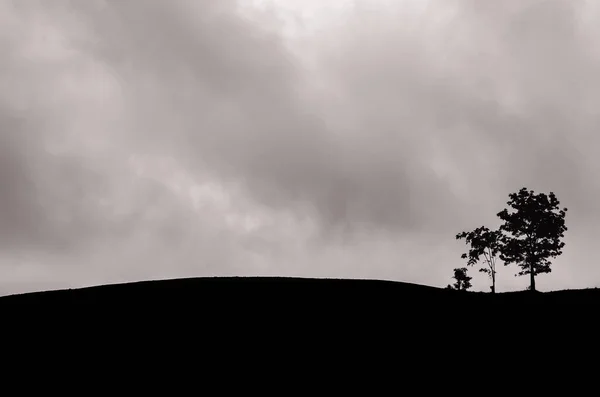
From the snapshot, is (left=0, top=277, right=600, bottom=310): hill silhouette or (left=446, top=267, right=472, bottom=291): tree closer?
(left=0, top=277, right=600, bottom=310): hill silhouette

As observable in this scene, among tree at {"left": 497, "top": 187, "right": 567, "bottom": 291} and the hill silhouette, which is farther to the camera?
tree at {"left": 497, "top": 187, "right": 567, "bottom": 291}

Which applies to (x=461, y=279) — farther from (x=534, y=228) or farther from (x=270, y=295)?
(x=270, y=295)

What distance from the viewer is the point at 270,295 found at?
109 feet

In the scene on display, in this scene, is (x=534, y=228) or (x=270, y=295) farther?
(x=534, y=228)

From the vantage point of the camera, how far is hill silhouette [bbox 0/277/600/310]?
3219 centimetres

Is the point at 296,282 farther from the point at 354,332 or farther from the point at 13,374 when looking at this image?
the point at 13,374

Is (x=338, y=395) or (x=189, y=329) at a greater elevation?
(x=189, y=329)

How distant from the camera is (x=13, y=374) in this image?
2334 cm

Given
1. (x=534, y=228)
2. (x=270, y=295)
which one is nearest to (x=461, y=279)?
(x=534, y=228)

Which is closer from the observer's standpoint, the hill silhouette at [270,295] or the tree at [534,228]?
the hill silhouette at [270,295]

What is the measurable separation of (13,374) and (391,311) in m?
20.7

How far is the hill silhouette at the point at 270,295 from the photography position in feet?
106

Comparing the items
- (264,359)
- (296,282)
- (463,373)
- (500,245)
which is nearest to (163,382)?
(264,359)

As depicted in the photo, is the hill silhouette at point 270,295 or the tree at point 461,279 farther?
the tree at point 461,279
